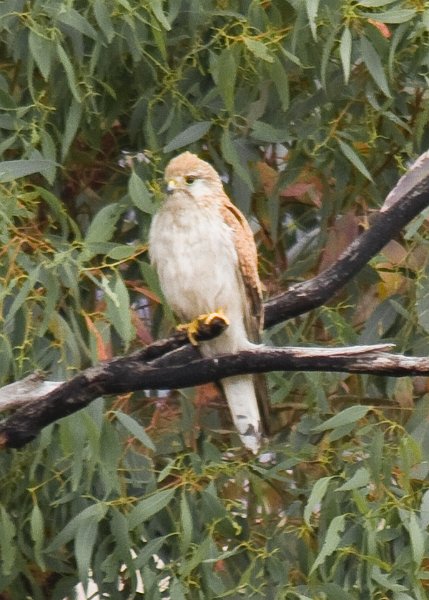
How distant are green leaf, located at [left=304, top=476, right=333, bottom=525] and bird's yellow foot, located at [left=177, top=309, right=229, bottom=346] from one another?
0.38 m

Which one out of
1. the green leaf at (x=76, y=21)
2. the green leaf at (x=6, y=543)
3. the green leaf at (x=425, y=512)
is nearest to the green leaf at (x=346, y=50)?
the green leaf at (x=76, y=21)

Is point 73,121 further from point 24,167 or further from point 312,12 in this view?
point 312,12

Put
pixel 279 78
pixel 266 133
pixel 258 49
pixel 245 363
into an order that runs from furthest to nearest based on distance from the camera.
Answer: pixel 266 133 → pixel 279 78 → pixel 258 49 → pixel 245 363

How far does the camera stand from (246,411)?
3.39 meters

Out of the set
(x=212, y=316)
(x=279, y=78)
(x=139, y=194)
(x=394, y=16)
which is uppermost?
(x=394, y=16)

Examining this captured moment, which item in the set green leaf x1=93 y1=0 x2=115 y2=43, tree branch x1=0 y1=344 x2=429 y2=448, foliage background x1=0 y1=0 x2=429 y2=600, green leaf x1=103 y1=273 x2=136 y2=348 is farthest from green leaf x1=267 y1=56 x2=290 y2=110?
tree branch x1=0 y1=344 x2=429 y2=448

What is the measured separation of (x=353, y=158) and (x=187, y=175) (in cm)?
36

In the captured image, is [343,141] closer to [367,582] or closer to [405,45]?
[405,45]

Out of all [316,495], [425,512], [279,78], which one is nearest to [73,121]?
[279,78]

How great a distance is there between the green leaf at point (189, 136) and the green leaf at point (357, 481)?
0.77m

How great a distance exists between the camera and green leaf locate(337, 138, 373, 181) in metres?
Answer: 3.34

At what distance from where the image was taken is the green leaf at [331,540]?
3.05 metres

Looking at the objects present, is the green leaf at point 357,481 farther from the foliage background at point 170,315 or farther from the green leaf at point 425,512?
the green leaf at point 425,512

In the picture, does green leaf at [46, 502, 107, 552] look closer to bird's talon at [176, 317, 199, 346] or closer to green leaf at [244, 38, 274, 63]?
bird's talon at [176, 317, 199, 346]
